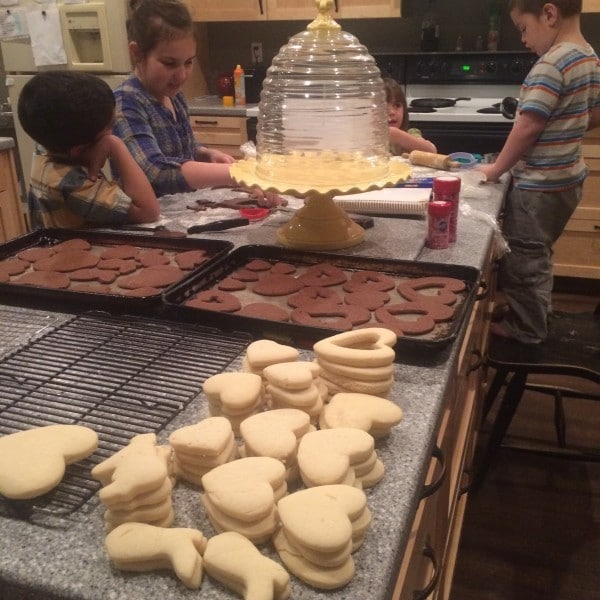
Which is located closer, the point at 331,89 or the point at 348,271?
the point at 348,271

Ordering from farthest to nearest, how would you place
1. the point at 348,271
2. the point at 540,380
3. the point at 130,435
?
the point at 540,380
the point at 348,271
the point at 130,435

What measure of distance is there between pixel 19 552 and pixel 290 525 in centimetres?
25

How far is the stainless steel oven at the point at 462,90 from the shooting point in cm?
307

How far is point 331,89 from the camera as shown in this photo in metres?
1.46

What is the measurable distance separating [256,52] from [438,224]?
3024 mm

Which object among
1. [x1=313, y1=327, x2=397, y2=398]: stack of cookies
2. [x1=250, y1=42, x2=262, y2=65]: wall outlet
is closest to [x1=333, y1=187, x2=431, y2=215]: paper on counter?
[x1=313, y1=327, x2=397, y2=398]: stack of cookies

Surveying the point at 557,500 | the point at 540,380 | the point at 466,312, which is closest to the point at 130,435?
the point at 466,312

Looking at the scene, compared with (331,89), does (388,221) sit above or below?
below

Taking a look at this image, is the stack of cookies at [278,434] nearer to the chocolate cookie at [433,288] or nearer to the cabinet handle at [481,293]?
the chocolate cookie at [433,288]

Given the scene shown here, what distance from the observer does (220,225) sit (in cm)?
148

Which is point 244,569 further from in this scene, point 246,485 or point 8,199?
point 8,199

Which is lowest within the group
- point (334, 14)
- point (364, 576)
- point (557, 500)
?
point (557, 500)

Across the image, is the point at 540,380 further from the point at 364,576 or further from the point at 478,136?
the point at 364,576

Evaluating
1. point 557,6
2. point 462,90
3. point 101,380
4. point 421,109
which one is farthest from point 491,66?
point 101,380
